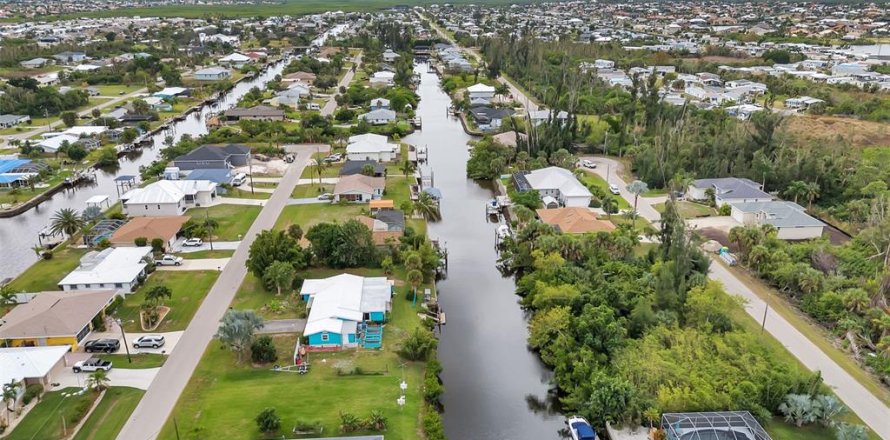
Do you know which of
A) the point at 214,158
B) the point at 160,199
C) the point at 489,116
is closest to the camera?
the point at 160,199

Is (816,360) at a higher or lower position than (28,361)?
lower

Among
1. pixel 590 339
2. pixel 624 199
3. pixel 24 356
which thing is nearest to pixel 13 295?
pixel 24 356

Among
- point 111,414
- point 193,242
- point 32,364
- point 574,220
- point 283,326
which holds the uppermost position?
point 32,364

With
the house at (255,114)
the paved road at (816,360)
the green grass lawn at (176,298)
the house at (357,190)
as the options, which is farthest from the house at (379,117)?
the paved road at (816,360)

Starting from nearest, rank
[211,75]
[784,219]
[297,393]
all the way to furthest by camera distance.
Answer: [297,393], [784,219], [211,75]

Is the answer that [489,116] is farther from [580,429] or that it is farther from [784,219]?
[580,429]

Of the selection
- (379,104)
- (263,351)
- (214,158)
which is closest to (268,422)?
(263,351)

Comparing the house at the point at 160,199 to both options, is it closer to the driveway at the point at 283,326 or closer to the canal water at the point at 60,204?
the canal water at the point at 60,204
